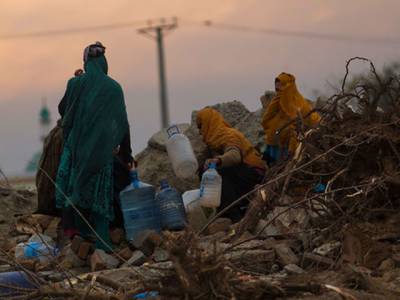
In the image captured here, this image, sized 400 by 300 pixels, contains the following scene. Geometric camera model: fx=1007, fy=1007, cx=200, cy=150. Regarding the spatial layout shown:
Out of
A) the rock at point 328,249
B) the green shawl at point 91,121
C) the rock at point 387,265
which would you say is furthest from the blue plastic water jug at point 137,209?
the rock at point 387,265

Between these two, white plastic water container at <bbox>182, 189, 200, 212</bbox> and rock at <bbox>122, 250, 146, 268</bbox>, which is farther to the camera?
white plastic water container at <bbox>182, 189, 200, 212</bbox>

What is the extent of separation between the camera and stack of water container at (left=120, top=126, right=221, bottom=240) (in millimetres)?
8328

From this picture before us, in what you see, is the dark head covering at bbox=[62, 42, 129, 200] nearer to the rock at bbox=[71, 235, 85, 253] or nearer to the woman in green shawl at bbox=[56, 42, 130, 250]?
the woman in green shawl at bbox=[56, 42, 130, 250]

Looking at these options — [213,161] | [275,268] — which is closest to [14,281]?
[275,268]

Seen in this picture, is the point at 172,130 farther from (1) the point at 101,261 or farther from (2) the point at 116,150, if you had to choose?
(1) the point at 101,261

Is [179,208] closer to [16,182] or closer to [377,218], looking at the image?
[377,218]

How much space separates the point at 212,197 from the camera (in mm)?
8602

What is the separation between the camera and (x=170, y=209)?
8.41 metres

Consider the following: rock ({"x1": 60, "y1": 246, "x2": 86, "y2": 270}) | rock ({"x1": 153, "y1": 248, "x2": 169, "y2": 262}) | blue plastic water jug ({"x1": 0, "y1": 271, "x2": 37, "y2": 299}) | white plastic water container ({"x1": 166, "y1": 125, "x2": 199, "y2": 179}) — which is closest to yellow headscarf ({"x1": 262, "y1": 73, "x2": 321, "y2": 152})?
white plastic water container ({"x1": 166, "y1": 125, "x2": 199, "y2": 179})

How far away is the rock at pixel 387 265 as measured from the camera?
20.7 ft

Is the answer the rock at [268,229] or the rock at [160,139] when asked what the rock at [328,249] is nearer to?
the rock at [268,229]

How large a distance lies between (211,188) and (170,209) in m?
0.42

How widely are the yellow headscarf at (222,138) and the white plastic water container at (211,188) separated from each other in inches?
17.7

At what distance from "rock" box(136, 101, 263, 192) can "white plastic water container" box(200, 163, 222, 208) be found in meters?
0.96
